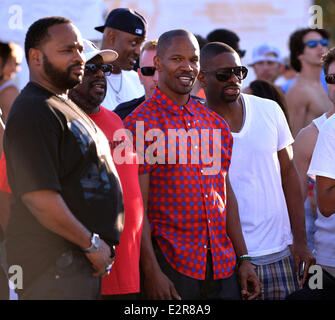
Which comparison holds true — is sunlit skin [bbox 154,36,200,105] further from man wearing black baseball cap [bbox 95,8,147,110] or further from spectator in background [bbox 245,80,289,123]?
spectator in background [bbox 245,80,289,123]

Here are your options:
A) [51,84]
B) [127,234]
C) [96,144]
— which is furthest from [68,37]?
[127,234]

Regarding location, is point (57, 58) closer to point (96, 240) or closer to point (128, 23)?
point (96, 240)

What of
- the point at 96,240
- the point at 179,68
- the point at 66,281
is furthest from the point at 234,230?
the point at 66,281

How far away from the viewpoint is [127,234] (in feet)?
11.9

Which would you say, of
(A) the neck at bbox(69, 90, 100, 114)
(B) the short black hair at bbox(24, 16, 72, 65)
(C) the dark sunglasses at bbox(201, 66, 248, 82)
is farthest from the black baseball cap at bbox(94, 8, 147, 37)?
(B) the short black hair at bbox(24, 16, 72, 65)

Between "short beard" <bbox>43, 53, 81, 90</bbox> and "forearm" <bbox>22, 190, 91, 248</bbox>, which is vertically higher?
"short beard" <bbox>43, 53, 81, 90</bbox>

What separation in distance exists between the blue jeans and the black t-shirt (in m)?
0.04

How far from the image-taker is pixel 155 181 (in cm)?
390

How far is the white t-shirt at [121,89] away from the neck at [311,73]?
1975mm

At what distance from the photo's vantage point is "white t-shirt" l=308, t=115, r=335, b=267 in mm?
4219

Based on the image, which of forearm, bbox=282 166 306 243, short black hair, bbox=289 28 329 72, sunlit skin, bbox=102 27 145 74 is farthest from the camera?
short black hair, bbox=289 28 329 72

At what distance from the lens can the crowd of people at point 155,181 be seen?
3.16 meters

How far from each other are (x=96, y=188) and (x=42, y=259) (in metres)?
0.39
